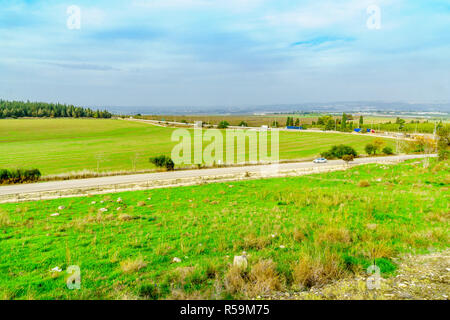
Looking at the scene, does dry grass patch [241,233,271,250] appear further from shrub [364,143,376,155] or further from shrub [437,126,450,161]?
shrub [364,143,376,155]

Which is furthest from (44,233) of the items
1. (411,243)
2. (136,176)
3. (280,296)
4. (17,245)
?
(136,176)

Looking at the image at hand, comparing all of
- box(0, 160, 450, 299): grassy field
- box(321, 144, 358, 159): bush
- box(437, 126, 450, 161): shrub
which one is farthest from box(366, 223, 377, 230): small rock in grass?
box(321, 144, 358, 159): bush

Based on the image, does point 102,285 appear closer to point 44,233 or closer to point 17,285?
point 17,285

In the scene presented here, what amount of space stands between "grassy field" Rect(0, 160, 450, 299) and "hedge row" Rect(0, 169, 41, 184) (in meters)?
18.3

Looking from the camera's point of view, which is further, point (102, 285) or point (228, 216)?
point (228, 216)

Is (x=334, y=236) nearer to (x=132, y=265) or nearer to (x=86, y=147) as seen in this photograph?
(x=132, y=265)

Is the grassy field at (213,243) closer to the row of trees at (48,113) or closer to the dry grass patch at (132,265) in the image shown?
the dry grass patch at (132,265)

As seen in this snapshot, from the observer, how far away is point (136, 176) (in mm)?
35625

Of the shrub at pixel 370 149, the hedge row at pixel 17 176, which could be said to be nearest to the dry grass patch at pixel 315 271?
the hedge row at pixel 17 176

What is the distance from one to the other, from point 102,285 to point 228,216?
7888 mm

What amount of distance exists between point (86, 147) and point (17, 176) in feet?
178

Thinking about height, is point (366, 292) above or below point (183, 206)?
above

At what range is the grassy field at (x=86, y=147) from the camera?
5556 centimetres

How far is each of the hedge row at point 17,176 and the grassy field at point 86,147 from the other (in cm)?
1291
